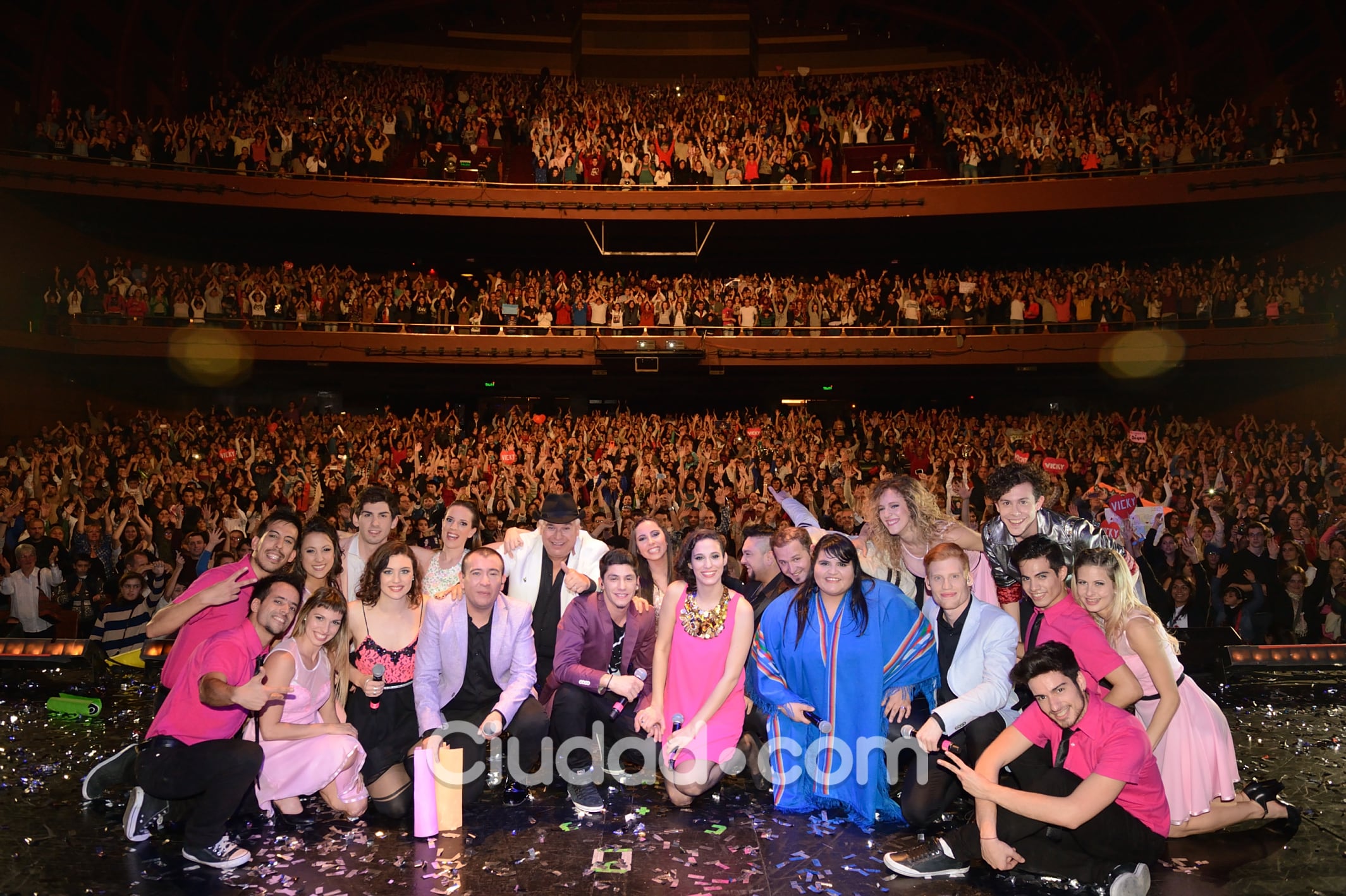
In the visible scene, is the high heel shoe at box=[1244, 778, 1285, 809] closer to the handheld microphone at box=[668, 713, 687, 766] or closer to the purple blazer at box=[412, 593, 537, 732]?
the handheld microphone at box=[668, 713, 687, 766]

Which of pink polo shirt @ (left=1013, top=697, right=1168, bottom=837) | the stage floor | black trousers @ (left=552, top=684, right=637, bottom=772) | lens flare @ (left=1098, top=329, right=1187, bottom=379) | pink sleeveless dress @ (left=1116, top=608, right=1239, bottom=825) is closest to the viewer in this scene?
pink polo shirt @ (left=1013, top=697, right=1168, bottom=837)

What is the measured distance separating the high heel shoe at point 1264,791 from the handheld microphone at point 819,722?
77.9 inches

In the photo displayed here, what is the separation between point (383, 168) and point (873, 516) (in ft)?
62.7

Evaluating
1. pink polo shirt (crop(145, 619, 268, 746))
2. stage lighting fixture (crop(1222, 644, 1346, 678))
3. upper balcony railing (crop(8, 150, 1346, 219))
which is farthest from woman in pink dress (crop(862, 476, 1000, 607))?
upper balcony railing (crop(8, 150, 1346, 219))

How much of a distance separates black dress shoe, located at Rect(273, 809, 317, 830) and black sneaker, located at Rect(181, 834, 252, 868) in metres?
0.42

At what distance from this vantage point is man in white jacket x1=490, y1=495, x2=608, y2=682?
5.46 meters

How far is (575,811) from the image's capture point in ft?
15.3

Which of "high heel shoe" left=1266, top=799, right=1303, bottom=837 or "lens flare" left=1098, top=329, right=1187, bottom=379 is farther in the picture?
"lens flare" left=1098, top=329, right=1187, bottom=379

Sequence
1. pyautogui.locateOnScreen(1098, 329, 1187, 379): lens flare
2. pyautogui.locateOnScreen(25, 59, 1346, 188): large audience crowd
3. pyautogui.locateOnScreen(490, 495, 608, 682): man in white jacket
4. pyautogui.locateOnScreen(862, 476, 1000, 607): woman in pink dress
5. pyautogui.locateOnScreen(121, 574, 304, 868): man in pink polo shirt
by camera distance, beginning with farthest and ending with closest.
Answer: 1. pyautogui.locateOnScreen(25, 59, 1346, 188): large audience crowd
2. pyautogui.locateOnScreen(1098, 329, 1187, 379): lens flare
3. pyautogui.locateOnScreen(490, 495, 608, 682): man in white jacket
4. pyautogui.locateOnScreen(862, 476, 1000, 607): woman in pink dress
5. pyautogui.locateOnScreen(121, 574, 304, 868): man in pink polo shirt

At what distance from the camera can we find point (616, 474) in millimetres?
14633

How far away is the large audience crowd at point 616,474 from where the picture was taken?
10.1 m

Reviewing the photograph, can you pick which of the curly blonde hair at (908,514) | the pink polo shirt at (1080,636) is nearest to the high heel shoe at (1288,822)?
the pink polo shirt at (1080,636)

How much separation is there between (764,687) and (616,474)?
1008 centimetres

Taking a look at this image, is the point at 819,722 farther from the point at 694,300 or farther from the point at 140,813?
the point at 694,300
